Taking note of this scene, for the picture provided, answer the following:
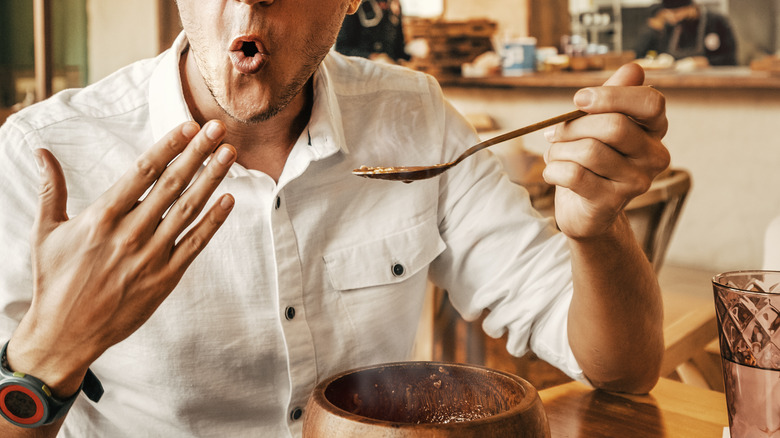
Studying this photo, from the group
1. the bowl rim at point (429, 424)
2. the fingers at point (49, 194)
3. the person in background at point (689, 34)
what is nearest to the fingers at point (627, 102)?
the bowl rim at point (429, 424)

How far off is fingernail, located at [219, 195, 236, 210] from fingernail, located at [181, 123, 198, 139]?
0.08 m

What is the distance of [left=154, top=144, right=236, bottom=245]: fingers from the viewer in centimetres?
87

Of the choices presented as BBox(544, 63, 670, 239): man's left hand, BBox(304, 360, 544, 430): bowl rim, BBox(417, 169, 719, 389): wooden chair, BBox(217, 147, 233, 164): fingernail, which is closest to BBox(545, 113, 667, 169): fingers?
BBox(544, 63, 670, 239): man's left hand

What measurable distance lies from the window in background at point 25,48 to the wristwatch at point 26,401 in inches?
116

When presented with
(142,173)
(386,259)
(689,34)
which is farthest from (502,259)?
(689,34)

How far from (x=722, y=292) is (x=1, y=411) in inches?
33.1

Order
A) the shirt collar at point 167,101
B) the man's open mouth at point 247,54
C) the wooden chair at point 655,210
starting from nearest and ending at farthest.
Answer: the man's open mouth at point 247,54 < the shirt collar at point 167,101 < the wooden chair at point 655,210

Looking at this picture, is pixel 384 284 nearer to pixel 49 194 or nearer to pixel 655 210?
pixel 49 194

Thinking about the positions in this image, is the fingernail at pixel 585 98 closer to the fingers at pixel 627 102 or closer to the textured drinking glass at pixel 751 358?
the fingers at pixel 627 102

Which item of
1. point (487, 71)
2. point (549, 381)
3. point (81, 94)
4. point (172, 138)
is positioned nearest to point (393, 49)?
point (487, 71)

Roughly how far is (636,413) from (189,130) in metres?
0.70

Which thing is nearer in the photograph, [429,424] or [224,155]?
[429,424]

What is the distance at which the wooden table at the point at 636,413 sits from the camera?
38.5 inches

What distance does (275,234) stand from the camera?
1236 mm
